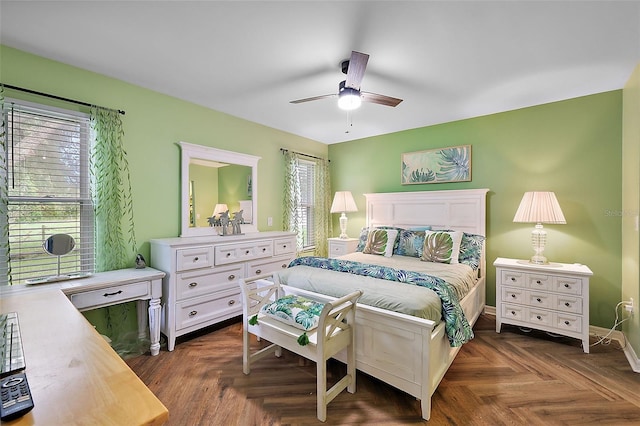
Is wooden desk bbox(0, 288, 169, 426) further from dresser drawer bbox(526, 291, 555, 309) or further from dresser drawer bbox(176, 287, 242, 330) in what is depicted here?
dresser drawer bbox(526, 291, 555, 309)

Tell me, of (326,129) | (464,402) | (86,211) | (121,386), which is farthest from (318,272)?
(326,129)

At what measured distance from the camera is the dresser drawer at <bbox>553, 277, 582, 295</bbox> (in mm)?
2523

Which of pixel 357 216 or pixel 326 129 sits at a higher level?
pixel 326 129

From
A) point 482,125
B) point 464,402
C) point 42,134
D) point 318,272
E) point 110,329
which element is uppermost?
point 482,125

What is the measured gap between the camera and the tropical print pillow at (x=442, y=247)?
118 inches

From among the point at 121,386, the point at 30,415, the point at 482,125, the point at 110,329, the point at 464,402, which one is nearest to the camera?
the point at 30,415

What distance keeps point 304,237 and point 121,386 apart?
3.75 meters

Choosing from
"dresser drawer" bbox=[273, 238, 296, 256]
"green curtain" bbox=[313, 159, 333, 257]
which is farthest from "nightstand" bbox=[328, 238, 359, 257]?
"dresser drawer" bbox=[273, 238, 296, 256]

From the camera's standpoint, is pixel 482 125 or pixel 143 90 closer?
pixel 143 90

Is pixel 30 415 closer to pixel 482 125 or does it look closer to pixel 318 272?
pixel 318 272

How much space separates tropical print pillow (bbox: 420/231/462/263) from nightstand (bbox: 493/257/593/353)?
1.43ft

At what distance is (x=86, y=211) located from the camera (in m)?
2.40

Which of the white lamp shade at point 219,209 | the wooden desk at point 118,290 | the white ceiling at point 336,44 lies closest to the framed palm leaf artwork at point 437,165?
the white ceiling at point 336,44

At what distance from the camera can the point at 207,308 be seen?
2.80 m
